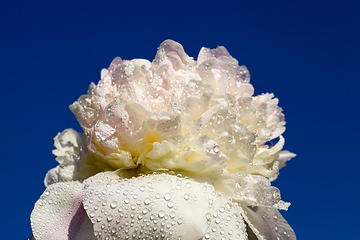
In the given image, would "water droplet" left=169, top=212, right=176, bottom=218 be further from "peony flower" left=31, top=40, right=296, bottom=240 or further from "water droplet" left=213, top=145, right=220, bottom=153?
"water droplet" left=213, top=145, right=220, bottom=153

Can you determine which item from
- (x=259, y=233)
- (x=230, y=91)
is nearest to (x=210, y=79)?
(x=230, y=91)

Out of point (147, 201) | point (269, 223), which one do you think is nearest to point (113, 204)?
point (147, 201)

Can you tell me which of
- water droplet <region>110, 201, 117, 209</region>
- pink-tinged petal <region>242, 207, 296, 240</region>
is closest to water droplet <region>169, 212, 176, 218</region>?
water droplet <region>110, 201, 117, 209</region>

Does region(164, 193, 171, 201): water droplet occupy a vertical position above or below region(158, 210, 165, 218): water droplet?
above

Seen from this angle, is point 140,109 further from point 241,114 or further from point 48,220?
point 48,220

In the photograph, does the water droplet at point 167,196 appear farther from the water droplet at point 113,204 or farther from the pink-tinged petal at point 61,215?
the pink-tinged petal at point 61,215

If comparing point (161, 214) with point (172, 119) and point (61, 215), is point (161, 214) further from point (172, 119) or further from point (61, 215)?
point (61, 215)
